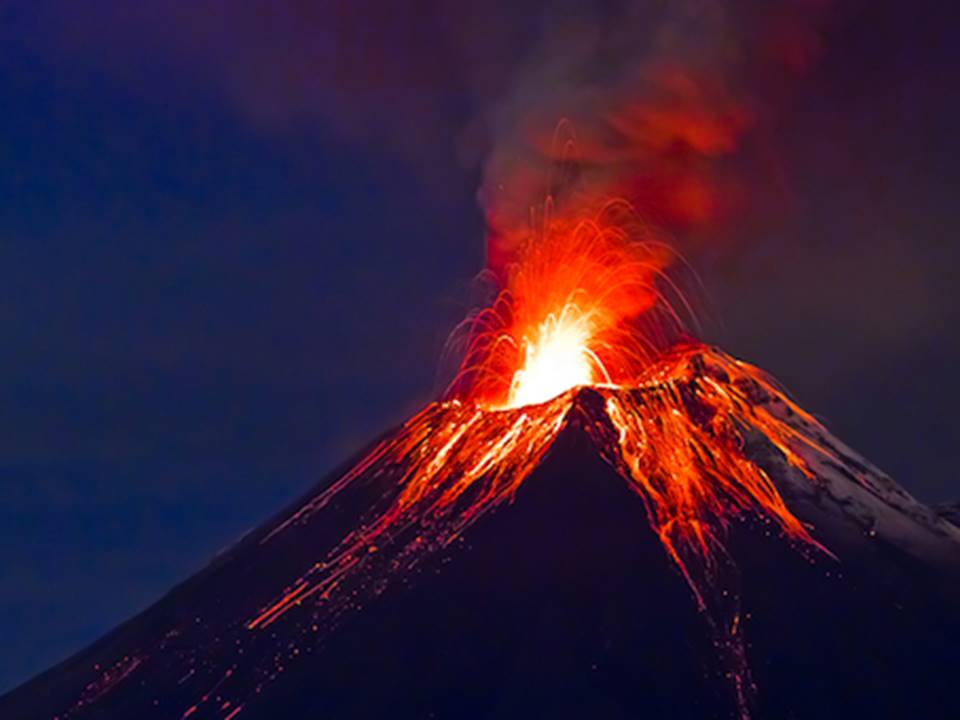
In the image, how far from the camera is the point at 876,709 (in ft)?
90.2

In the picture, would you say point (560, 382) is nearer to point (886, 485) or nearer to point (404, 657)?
point (886, 485)

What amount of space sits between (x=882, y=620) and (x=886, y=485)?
7254 millimetres

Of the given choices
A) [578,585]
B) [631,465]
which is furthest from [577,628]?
[631,465]

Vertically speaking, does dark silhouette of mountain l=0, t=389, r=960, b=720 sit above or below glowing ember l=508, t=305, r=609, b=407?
below

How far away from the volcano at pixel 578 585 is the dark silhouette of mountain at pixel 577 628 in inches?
2.4

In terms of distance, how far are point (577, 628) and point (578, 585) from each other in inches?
65.8

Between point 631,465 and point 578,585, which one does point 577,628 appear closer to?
point 578,585

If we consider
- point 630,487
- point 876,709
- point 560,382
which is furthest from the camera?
point 560,382

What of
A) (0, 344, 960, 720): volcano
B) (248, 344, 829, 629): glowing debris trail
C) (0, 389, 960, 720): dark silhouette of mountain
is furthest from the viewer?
(248, 344, 829, 629): glowing debris trail

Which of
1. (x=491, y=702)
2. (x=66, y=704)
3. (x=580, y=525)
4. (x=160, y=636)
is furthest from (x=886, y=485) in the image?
(x=66, y=704)

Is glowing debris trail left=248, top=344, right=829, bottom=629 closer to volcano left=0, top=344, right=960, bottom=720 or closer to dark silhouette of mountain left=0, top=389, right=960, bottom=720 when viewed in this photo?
volcano left=0, top=344, right=960, bottom=720

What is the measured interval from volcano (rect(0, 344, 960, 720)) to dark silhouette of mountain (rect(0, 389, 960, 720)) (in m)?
0.06

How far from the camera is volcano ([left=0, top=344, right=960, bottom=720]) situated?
92.8 ft

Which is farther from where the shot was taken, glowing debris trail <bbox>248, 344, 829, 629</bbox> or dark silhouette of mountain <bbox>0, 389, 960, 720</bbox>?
glowing debris trail <bbox>248, 344, 829, 629</bbox>
